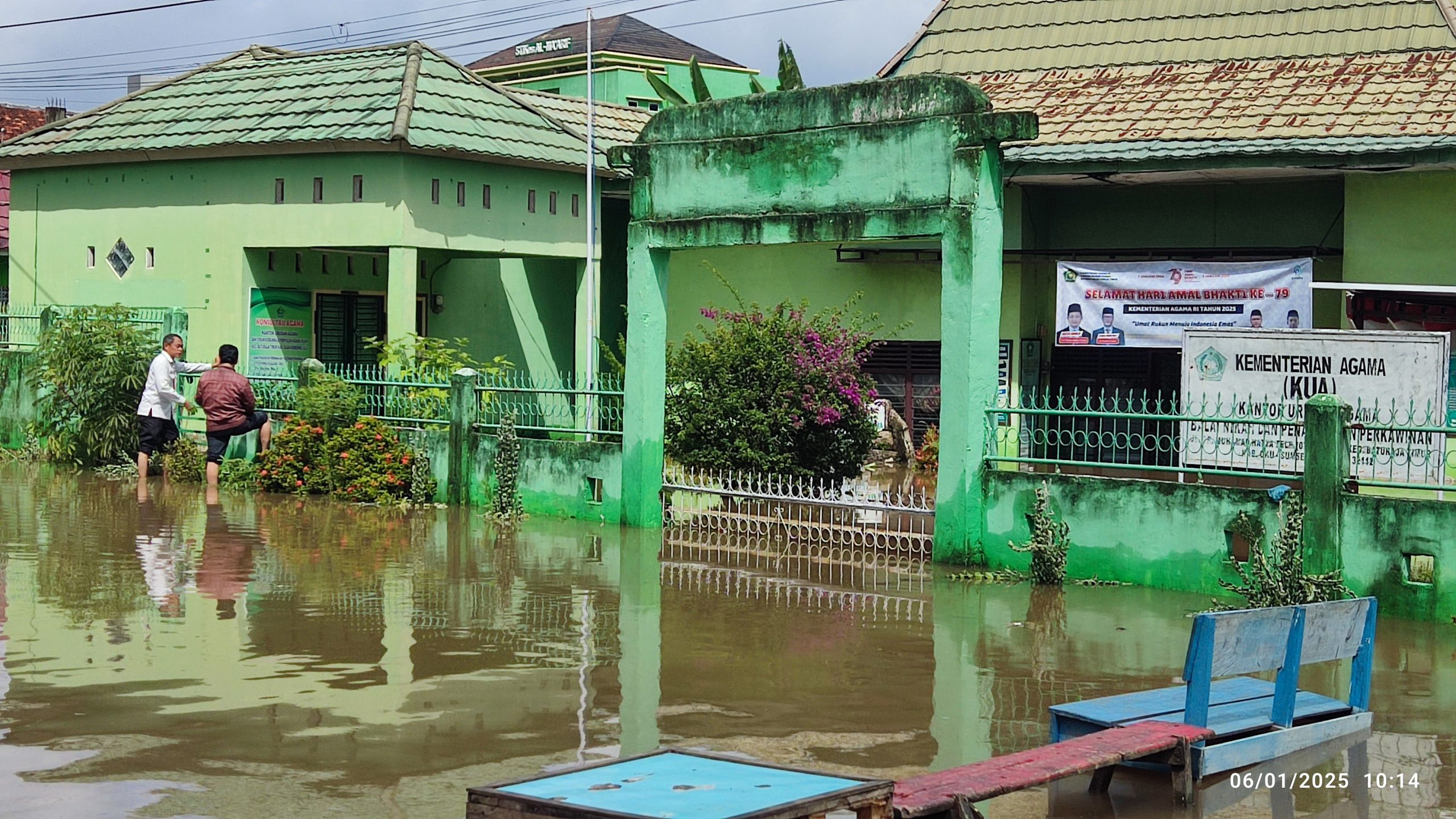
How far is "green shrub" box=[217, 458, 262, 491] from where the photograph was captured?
1886cm

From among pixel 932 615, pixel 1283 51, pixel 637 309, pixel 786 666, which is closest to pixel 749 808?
pixel 786 666

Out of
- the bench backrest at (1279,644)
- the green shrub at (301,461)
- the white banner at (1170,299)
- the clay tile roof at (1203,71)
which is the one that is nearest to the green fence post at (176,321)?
the green shrub at (301,461)

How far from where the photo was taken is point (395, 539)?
15195mm

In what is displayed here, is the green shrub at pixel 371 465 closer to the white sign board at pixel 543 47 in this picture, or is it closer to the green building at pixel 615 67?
the green building at pixel 615 67

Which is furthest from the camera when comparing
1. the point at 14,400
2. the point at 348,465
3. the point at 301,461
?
the point at 14,400

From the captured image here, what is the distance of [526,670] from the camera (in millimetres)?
9742

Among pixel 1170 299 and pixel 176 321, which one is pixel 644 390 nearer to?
pixel 1170 299

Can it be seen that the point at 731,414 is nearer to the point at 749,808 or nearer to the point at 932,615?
the point at 932,615

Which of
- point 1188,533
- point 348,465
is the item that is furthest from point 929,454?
point 1188,533

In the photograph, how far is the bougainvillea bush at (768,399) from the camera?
1700 cm

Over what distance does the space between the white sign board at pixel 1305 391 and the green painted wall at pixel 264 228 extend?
11.0m

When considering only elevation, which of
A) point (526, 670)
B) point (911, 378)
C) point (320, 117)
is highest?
point (320, 117)

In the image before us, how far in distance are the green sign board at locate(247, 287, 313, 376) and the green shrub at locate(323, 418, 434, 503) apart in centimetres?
458

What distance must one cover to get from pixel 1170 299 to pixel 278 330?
12.0 m
